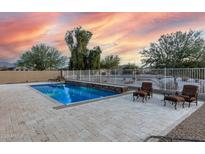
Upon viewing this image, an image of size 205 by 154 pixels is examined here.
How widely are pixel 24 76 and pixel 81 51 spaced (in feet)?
25.6

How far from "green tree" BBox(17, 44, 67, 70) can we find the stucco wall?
11875 millimetres

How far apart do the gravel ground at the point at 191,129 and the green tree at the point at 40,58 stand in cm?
2986

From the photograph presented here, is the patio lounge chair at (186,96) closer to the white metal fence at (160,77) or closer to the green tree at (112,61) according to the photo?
the white metal fence at (160,77)

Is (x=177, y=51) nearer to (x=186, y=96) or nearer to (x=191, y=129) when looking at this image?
(x=186, y=96)

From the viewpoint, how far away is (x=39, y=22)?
1248cm

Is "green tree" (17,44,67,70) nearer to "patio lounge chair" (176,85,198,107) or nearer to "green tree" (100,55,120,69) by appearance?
"green tree" (100,55,120,69)

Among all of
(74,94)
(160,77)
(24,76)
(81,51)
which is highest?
(81,51)

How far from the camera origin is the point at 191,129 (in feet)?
12.9

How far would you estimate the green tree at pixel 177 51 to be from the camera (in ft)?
31.5

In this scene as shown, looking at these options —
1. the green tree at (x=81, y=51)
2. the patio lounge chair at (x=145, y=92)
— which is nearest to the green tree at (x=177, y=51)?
the patio lounge chair at (x=145, y=92)

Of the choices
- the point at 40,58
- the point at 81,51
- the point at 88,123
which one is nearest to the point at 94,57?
the point at 81,51

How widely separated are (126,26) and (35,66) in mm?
24393

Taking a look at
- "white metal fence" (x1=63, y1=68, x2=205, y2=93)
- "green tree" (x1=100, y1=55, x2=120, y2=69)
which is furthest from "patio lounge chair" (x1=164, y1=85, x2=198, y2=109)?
"green tree" (x1=100, y1=55, x2=120, y2=69)

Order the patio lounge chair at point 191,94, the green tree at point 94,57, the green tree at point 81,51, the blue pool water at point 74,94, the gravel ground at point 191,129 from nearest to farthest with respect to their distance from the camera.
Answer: the gravel ground at point 191,129, the patio lounge chair at point 191,94, the blue pool water at point 74,94, the green tree at point 94,57, the green tree at point 81,51
